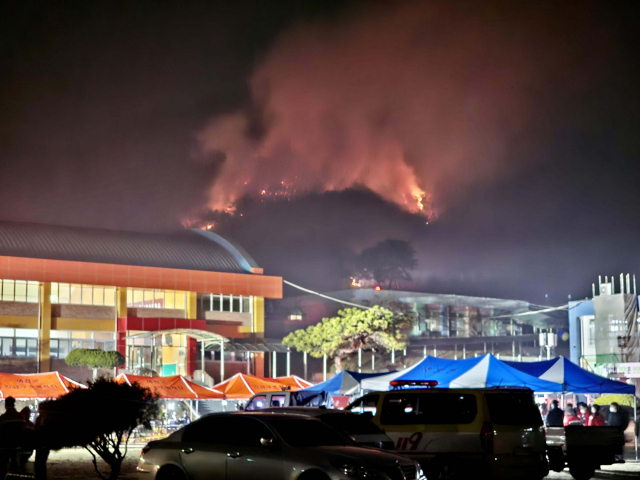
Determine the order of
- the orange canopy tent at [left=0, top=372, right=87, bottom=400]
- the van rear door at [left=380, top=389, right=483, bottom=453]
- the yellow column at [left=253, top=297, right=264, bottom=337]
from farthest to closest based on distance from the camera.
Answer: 1. the yellow column at [left=253, top=297, right=264, bottom=337]
2. the orange canopy tent at [left=0, top=372, right=87, bottom=400]
3. the van rear door at [left=380, top=389, right=483, bottom=453]

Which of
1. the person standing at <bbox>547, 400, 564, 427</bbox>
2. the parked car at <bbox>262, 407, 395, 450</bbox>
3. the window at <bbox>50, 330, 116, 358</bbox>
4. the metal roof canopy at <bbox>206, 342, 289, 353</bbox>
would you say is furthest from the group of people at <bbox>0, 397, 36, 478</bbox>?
the window at <bbox>50, 330, 116, 358</bbox>

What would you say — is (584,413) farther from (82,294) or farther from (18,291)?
(18,291)

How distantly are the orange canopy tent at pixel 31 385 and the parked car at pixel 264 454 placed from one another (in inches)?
723

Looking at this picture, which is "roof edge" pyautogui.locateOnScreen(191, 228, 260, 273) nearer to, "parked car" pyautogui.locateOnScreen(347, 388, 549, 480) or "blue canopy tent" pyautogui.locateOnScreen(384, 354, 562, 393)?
"blue canopy tent" pyautogui.locateOnScreen(384, 354, 562, 393)

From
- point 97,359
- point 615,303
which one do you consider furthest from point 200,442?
point 615,303

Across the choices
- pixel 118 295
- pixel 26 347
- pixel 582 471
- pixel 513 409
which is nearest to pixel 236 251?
pixel 118 295

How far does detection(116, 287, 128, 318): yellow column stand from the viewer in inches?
2354

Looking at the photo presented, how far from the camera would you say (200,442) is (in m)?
13.1

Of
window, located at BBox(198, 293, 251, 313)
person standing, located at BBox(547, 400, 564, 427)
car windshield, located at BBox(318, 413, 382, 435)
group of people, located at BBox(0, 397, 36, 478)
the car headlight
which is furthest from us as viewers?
window, located at BBox(198, 293, 251, 313)

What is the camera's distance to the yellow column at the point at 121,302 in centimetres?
5980

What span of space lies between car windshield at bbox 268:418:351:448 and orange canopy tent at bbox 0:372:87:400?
1918 cm

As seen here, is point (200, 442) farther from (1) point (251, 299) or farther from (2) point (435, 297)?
(2) point (435, 297)

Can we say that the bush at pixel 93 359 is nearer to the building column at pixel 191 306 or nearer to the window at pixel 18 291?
the window at pixel 18 291

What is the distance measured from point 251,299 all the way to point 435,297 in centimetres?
1945
